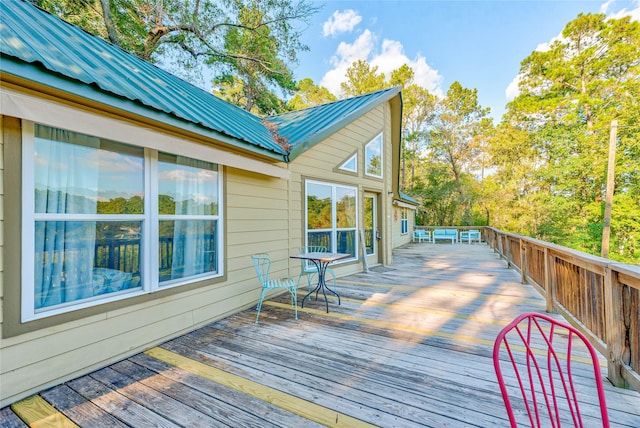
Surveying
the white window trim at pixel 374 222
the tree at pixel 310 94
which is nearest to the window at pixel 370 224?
the white window trim at pixel 374 222

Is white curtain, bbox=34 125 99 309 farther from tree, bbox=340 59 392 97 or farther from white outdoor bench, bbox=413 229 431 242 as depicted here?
tree, bbox=340 59 392 97

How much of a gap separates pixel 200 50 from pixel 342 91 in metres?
11.4

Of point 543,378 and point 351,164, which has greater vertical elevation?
point 351,164

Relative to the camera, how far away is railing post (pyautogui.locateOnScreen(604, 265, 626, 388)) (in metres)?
2.12

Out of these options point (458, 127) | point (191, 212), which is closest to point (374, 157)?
point (191, 212)

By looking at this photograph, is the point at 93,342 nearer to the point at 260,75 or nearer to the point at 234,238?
the point at 234,238

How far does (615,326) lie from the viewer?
2146mm

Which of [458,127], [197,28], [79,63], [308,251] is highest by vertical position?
[458,127]

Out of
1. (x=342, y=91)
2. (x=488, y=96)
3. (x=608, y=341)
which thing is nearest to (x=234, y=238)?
(x=608, y=341)

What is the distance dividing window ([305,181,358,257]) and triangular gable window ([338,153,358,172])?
447 mm

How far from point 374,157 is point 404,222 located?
828cm

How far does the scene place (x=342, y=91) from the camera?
63.8 feet

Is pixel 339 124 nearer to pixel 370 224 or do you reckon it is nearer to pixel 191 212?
pixel 370 224

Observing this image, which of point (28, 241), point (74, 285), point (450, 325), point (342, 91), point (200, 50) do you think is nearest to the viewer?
point (28, 241)
